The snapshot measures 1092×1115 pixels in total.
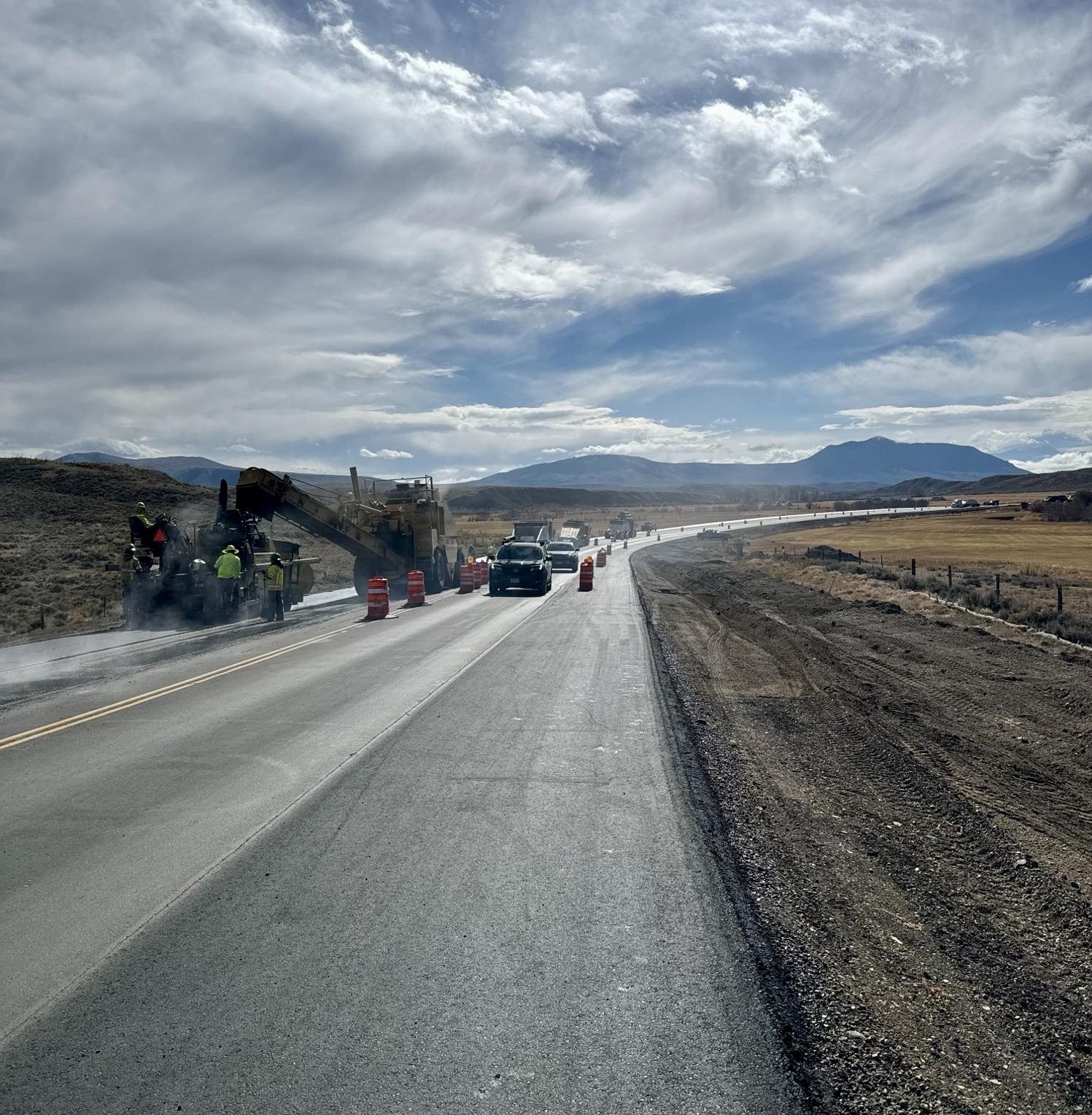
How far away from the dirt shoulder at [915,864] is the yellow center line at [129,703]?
7.30 metres

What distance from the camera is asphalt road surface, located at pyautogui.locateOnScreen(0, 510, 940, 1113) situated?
394 centimetres

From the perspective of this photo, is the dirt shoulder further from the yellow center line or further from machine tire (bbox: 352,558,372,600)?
machine tire (bbox: 352,558,372,600)

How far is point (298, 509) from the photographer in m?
26.4

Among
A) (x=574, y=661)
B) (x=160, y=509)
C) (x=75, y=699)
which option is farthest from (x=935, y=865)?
(x=160, y=509)

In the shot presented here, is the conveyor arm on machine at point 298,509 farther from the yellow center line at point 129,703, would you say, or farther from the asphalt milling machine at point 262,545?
the yellow center line at point 129,703

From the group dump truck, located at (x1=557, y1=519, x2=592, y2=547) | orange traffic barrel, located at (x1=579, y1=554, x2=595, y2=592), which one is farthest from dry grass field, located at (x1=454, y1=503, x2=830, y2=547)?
orange traffic barrel, located at (x1=579, y1=554, x2=595, y2=592)

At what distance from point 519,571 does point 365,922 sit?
25.7 meters

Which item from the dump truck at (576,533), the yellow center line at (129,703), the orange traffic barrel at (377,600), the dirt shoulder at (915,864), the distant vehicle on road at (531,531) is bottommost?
the dirt shoulder at (915,864)

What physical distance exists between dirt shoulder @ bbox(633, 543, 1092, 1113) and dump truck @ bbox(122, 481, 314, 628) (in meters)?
13.1

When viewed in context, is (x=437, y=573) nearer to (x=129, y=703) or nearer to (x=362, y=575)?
(x=362, y=575)

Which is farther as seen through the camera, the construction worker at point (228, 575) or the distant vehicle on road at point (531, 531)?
the distant vehicle on road at point (531, 531)

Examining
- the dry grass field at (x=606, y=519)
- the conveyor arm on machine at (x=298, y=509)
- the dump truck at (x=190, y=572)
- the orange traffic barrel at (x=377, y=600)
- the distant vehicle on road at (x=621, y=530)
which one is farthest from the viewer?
the dry grass field at (x=606, y=519)

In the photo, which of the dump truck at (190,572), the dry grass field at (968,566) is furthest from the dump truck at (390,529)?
the dry grass field at (968,566)

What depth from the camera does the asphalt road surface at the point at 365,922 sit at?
394 centimetres
